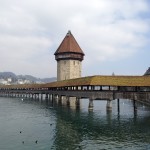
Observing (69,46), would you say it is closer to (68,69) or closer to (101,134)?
(68,69)

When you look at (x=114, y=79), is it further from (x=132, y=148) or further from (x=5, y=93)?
(x=5, y=93)

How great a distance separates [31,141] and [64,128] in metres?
5.72

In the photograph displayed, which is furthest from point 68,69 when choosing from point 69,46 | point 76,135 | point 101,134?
point 76,135

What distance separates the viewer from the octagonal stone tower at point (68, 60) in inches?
2844

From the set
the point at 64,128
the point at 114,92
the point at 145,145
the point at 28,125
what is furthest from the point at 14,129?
the point at 114,92

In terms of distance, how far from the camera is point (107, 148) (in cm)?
1906

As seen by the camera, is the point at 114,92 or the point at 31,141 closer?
the point at 31,141

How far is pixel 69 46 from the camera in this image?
73.6 metres

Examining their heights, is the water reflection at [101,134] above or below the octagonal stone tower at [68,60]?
below

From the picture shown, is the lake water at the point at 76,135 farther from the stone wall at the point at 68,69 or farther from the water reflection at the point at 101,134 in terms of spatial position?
the stone wall at the point at 68,69

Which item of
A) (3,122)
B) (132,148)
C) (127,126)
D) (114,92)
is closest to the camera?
(132,148)

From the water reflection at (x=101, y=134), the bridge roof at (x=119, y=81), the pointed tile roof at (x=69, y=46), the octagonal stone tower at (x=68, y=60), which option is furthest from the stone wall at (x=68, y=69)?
the water reflection at (x=101, y=134)

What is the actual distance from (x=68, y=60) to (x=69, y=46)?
368 cm

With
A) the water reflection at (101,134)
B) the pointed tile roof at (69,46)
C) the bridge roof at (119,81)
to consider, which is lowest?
the water reflection at (101,134)
